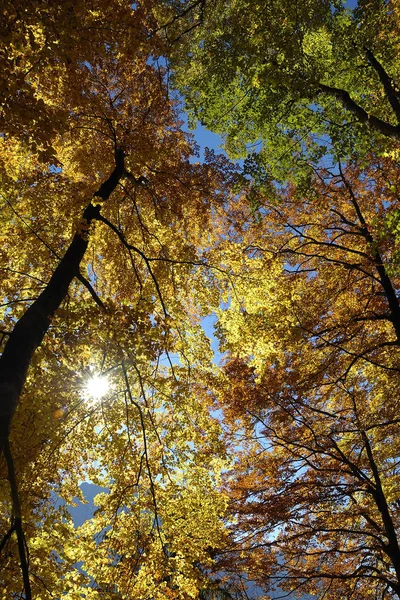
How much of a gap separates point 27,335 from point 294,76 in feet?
→ 22.2

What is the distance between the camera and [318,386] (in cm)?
801

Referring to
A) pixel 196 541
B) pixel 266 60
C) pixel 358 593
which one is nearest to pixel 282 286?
pixel 266 60

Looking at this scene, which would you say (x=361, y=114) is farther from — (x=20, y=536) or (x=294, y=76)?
(x=20, y=536)

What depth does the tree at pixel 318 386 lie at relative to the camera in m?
7.84

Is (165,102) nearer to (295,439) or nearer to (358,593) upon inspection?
(295,439)

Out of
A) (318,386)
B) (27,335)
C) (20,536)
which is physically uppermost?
(318,386)

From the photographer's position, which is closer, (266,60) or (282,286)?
(266,60)

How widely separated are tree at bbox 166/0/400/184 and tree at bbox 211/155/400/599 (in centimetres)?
126

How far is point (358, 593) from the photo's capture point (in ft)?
28.8

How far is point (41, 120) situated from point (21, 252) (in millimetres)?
4511

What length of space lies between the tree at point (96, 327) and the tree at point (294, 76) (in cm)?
119

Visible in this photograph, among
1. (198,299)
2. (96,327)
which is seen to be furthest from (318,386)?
(96,327)

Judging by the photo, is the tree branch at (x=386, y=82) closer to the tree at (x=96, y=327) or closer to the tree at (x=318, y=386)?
the tree at (x=318, y=386)

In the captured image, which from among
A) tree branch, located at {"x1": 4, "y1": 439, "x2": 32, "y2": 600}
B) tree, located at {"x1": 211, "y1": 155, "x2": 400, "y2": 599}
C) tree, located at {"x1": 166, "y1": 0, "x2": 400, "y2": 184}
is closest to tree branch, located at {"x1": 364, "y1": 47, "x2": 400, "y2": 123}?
tree, located at {"x1": 166, "y1": 0, "x2": 400, "y2": 184}
